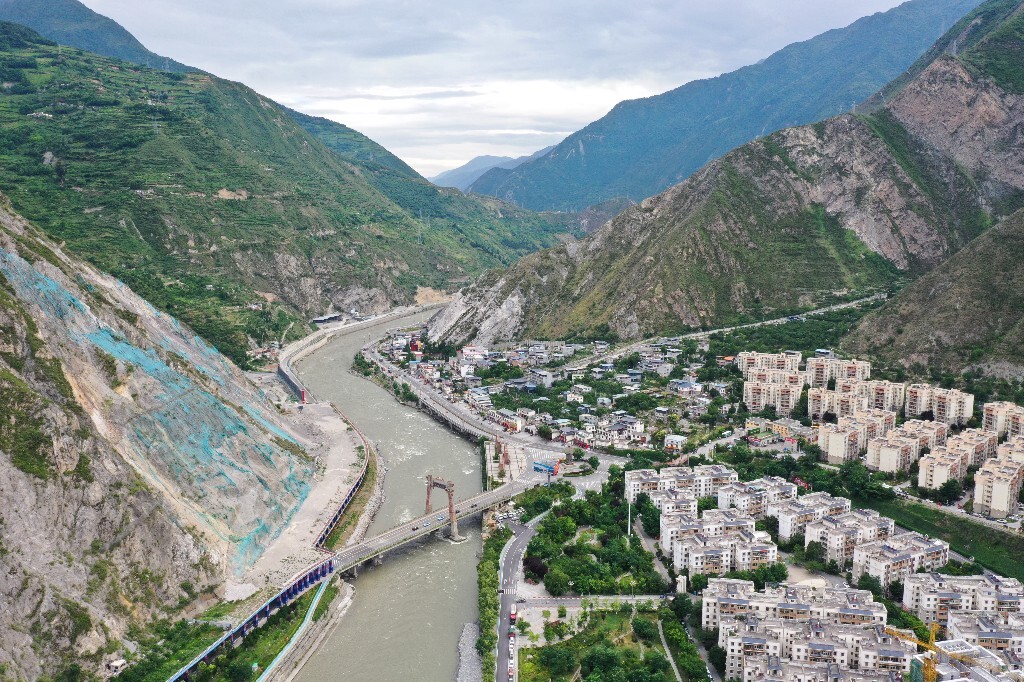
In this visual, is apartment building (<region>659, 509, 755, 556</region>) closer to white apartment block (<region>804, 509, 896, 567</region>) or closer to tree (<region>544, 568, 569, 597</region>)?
white apartment block (<region>804, 509, 896, 567</region>)

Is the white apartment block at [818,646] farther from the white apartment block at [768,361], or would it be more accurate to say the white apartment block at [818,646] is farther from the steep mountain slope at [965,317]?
the white apartment block at [768,361]

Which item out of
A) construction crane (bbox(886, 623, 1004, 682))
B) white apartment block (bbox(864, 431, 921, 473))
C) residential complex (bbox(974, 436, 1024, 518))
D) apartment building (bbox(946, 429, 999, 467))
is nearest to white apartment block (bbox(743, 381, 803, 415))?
white apartment block (bbox(864, 431, 921, 473))

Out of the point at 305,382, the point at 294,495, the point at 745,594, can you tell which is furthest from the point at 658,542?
the point at 305,382

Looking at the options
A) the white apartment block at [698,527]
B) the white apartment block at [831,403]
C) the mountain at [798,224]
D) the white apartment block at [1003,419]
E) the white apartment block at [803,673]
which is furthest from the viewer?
the mountain at [798,224]

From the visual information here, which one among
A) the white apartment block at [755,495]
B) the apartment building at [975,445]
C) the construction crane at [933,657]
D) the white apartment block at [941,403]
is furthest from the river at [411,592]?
the white apartment block at [941,403]

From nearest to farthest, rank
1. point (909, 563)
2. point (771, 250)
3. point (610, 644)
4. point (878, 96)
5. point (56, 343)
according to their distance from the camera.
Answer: point (610, 644) → point (909, 563) → point (56, 343) → point (771, 250) → point (878, 96)

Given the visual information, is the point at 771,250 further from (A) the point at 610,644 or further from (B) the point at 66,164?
(B) the point at 66,164
